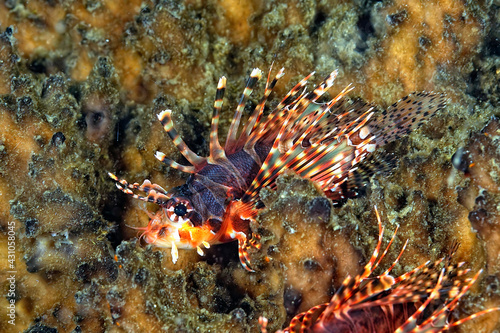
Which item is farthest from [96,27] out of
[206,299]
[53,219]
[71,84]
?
[206,299]

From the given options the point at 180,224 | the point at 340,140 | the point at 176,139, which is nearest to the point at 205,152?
the point at 176,139

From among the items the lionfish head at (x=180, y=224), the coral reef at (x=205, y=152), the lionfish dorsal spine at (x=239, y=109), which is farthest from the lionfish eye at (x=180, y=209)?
the lionfish dorsal spine at (x=239, y=109)

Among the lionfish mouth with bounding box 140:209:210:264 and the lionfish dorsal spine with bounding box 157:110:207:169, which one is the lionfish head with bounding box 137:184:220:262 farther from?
the lionfish dorsal spine with bounding box 157:110:207:169

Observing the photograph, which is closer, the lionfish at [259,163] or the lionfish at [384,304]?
the lionfish at [384,304]

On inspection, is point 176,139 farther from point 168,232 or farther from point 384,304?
point 384,304

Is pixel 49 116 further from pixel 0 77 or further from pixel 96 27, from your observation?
pixel 96 27

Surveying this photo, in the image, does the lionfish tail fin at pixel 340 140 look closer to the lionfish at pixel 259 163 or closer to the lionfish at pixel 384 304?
the lionfish at pixel 259 163

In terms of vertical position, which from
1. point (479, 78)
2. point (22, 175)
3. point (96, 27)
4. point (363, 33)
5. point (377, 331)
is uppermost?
point (96, 27)
